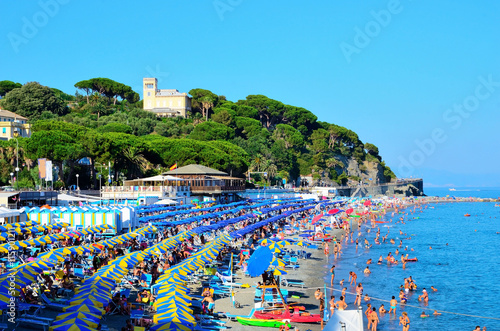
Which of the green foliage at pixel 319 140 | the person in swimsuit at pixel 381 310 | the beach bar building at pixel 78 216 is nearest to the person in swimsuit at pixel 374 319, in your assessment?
the person in swimsuit at pixel 381 310

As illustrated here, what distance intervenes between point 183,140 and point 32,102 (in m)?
40.3

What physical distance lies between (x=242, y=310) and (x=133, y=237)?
41.5 ft

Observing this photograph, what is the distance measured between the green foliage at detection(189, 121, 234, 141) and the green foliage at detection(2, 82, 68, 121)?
30517mm

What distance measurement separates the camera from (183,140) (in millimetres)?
90750

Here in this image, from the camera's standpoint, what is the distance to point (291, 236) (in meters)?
45.3

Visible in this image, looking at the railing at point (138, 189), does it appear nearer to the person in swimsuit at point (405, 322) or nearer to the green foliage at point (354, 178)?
the person in swimsuit at point (405, 322)

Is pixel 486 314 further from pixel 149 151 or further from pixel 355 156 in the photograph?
pixel 355 156

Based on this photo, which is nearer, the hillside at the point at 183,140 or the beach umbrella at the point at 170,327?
the beach umbrella at the point at 170,327

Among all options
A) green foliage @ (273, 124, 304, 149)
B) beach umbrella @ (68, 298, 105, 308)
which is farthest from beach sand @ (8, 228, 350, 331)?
green foliage @ (273, 124, 304, 149)

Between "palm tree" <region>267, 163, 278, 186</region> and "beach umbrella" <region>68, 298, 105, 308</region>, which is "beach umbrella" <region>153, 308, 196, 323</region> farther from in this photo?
"palm tree" <region>267, 163, 278, 186</region>

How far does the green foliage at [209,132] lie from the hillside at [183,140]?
0.71 ft

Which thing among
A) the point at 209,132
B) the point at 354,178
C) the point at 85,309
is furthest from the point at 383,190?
the point at 85,309

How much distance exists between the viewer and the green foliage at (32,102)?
359ft

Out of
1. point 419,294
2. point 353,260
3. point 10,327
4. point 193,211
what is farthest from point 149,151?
point 10,327
